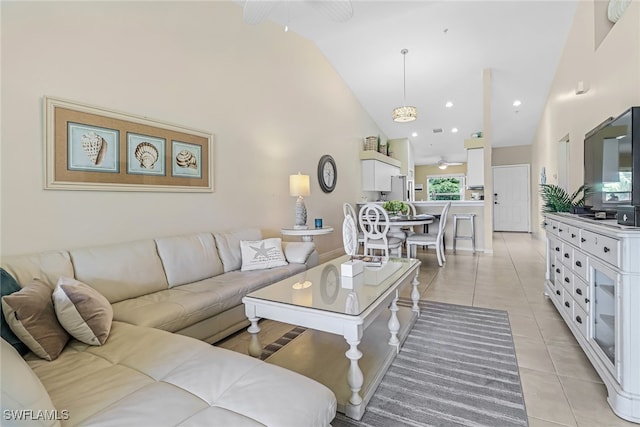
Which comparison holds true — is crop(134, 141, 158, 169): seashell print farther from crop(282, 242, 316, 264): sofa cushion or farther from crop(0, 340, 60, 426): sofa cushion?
crop(0, 340, 60, 426): sofa cushion

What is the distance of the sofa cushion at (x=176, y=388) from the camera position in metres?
0.93

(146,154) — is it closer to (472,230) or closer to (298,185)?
(298,185)

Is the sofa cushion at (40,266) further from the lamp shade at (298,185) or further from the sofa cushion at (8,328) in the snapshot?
the lamp shade at (298,185)

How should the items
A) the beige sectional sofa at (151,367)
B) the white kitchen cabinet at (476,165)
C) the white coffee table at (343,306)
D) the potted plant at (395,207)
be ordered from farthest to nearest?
the white kitchen cabinet at (476,165), the potted plant at (395,207), the white coffee table at (343,306), the beige sectional sofa at (151,367)

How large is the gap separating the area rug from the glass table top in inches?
19.2

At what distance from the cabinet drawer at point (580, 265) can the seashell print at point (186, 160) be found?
325 cm

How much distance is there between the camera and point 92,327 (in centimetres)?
145

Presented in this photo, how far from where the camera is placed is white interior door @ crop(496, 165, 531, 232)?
8.88m

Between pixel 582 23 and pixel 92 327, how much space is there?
19.0ft

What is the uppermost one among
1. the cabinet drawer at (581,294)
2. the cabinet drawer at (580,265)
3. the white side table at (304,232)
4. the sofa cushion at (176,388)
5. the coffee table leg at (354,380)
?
the white side table at (304,232)

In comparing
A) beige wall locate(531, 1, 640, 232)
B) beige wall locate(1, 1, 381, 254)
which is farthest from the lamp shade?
beige wall locate(531, 1, 640, 232)

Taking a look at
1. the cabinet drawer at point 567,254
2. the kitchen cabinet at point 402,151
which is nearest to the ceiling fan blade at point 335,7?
the cabinet drawer at point 567,254

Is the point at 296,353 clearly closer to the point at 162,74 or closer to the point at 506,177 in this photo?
the point at 162,74

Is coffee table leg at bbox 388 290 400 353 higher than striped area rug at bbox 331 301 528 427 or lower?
higher
